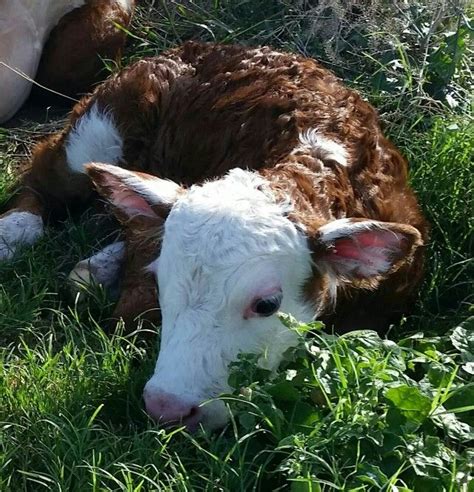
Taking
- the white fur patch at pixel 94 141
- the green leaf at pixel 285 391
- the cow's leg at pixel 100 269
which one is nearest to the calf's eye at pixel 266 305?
the green leaf at pixel 285 391

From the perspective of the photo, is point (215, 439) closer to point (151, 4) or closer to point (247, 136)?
point (247, 136)

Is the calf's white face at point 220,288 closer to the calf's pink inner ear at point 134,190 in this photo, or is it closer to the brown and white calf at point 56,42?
the calf's pink inner ear at point 134,190

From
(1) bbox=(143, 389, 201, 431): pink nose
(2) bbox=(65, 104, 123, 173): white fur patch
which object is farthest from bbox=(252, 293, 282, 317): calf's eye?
(2) bbox=(65, 104, 123, 173): white fur patch

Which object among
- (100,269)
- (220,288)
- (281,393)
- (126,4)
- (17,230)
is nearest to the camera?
(281,393)

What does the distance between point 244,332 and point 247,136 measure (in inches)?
52.4

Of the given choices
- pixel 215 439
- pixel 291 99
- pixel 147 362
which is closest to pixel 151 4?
pixel 291 99

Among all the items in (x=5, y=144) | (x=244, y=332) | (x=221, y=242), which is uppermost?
(x=221, y=242)

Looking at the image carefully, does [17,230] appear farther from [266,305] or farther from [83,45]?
[266,305]

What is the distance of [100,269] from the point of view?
16.1 ft

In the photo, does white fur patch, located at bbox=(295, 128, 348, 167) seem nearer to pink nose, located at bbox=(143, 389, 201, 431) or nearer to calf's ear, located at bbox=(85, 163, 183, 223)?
calf's ear, located at bbox=(85, 163, 183, 223)

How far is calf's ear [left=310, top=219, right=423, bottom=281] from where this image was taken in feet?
11.8

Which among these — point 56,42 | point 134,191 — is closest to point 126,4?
point 56,42

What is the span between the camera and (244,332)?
350 cm

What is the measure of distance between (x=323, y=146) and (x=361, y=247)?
27.8 inches
